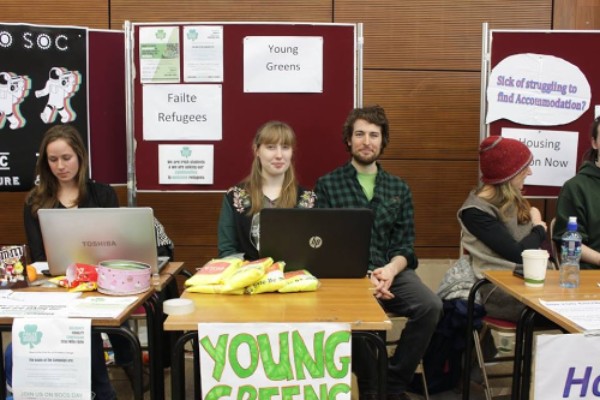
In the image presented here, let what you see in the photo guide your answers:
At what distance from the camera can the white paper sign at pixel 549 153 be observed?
123 inches

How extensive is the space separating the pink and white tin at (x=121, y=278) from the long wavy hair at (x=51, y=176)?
0.84 metres

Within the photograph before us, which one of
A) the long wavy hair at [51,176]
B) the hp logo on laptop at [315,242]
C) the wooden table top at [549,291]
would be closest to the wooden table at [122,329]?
the hp logo on laptop at [315,242]

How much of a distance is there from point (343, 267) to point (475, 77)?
85.2 inches

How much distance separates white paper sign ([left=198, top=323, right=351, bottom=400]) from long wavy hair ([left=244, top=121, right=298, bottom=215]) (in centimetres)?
93

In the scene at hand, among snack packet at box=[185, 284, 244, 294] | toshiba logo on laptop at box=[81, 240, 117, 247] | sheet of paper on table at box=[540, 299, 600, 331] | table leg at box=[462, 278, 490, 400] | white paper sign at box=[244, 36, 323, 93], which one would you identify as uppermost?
white paper sign at box=[244, 36, 323, 93]

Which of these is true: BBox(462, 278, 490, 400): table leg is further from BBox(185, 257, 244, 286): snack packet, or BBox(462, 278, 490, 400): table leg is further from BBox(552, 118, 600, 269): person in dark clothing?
BBox(185, 257, 244, 286): snack packet

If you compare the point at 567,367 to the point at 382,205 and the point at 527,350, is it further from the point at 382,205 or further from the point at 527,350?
the point at 382,205

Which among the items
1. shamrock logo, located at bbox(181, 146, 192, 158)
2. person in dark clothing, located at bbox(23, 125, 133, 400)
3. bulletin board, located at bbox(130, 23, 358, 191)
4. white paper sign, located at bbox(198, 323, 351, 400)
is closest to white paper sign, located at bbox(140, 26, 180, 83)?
bulletin board, located at bbox(130, 23, 358, 191)

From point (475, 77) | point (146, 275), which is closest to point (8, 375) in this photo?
point (146, 275)

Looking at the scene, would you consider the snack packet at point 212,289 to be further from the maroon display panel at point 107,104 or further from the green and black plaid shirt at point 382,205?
the maroon display panel at point 107,104

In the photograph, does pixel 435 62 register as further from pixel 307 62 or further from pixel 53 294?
pixel 53 294

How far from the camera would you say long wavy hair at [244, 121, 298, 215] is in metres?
2.49

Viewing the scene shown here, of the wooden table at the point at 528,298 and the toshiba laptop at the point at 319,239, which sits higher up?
the toshiba laptop at the point at 319,239

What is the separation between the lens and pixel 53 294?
6.21 feet
